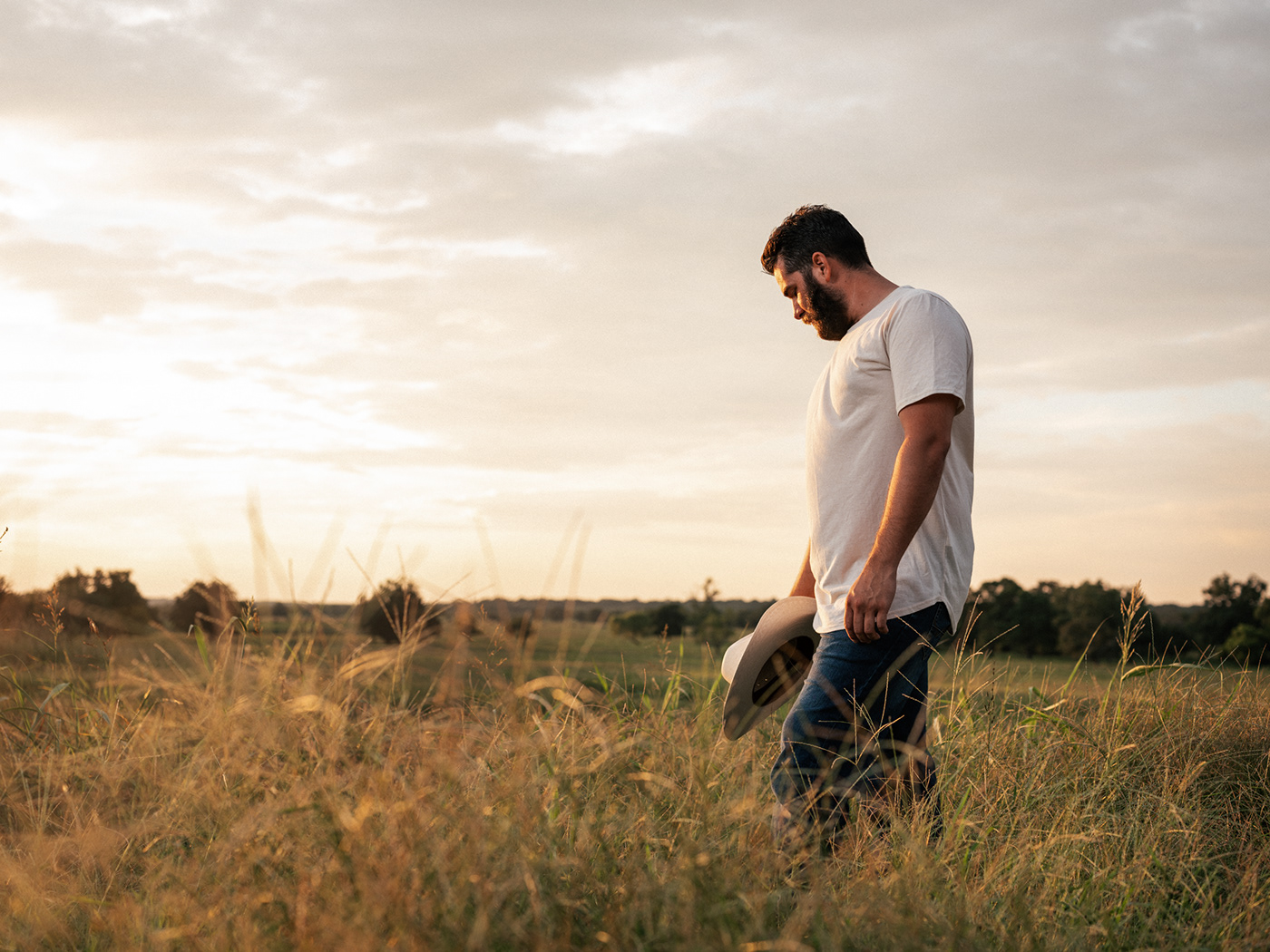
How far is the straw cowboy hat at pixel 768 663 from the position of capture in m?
3.21

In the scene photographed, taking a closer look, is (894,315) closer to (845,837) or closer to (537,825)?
(845,837)

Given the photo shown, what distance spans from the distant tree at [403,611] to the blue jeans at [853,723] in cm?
113

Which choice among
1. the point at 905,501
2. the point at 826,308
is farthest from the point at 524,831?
the point at 826,308

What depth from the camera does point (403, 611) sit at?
309 cm

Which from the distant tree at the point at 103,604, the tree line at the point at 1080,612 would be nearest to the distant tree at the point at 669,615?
the tree line at the point at 1080,612

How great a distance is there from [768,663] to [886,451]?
3.13 feet

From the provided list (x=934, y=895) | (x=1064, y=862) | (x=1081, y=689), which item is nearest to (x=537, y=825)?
(x=934, y=895)

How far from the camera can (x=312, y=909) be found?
1767 mm

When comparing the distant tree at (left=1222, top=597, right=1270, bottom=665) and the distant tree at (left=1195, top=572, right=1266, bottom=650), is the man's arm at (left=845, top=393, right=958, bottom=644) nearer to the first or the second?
the distant tree at (left=1222, top=597, right=1270, bottom=665)

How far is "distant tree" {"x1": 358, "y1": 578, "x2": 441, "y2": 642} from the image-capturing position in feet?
9.39

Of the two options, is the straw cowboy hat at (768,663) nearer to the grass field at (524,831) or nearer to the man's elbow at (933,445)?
the grass field at (524,831)

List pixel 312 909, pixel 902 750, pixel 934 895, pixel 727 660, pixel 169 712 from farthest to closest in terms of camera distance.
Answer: pixel 169 712 < pixel 727 660 < pixel 902 750 < pixel 934 895 < pixel 312 909

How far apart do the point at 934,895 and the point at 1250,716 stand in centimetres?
333

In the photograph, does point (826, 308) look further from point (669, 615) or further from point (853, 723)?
point (669, 615)
